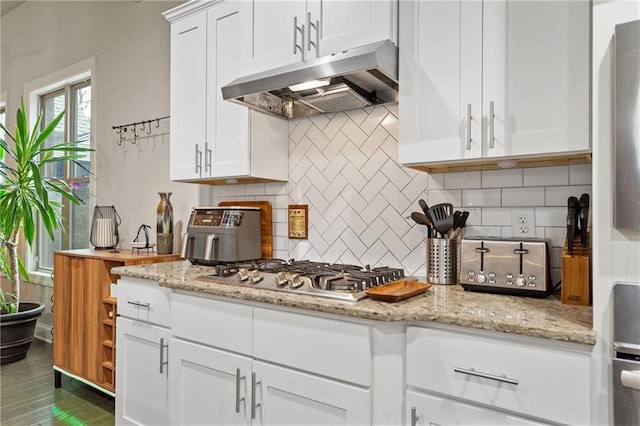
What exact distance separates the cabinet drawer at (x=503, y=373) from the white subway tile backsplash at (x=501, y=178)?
2.67 ft

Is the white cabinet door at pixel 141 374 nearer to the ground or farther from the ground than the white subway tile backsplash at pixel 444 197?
nearer to the ground

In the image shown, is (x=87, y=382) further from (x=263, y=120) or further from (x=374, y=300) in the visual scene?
(x=374, y=300)

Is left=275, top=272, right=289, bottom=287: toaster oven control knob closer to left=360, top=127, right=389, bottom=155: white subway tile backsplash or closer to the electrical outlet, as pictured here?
left=360, top=127, right=389, bottom=155: white subway tile backsplash

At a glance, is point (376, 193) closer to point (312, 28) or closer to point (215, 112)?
point (312, 28)

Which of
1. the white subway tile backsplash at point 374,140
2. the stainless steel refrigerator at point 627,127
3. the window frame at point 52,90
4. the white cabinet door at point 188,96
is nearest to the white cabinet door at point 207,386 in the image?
the white cabinet door at point 188,96

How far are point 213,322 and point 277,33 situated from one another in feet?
4.64

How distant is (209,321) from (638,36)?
1.77 meters

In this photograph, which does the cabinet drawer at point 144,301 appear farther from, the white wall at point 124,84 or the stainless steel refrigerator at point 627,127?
the stainless steel refrigerator at point 627,127

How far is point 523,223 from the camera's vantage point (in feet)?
5.90

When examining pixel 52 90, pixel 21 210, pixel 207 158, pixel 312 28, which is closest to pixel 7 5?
pixel 52 90

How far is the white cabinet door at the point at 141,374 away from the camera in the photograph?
2.10 meters

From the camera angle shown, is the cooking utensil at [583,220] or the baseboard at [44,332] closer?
the cooking utensil at [583,220]

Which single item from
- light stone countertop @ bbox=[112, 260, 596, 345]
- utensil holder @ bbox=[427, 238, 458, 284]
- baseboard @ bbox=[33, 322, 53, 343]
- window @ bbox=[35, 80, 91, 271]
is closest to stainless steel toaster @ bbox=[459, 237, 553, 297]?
light stone countertop @ bbox=[112, 260, 596, 345]

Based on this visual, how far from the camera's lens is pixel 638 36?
1066 mm
